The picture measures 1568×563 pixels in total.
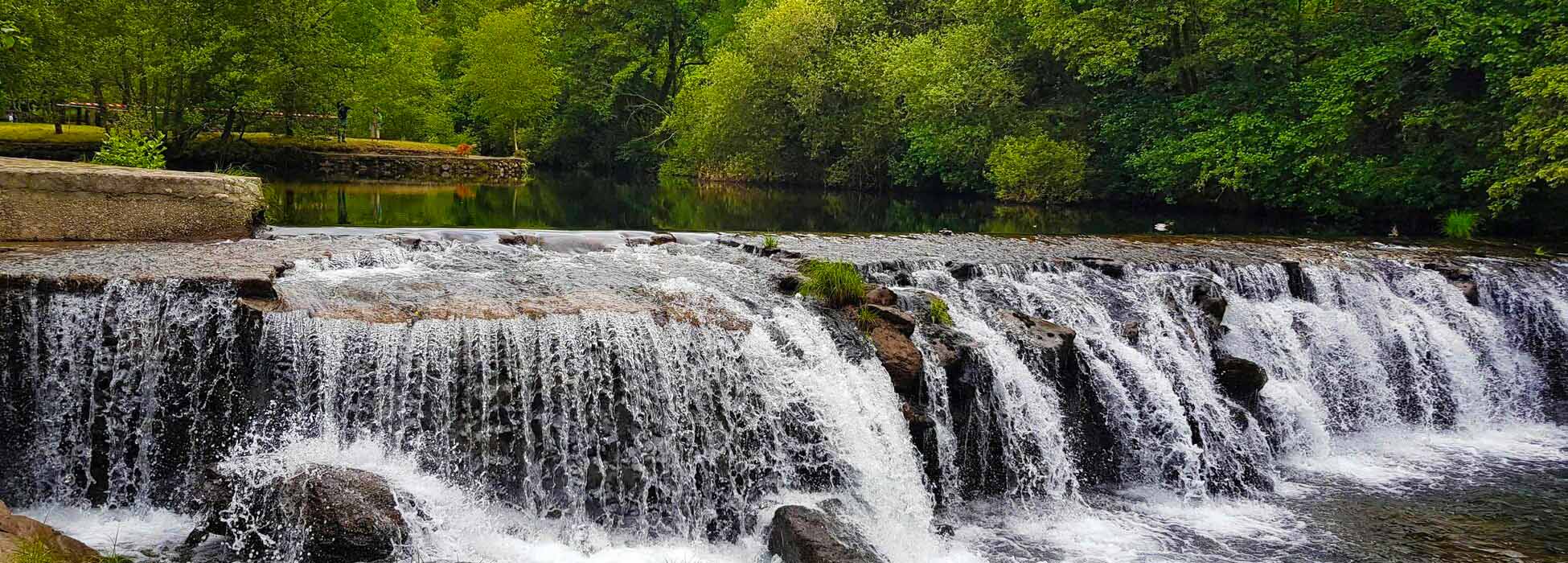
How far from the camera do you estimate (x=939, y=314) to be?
1066cm

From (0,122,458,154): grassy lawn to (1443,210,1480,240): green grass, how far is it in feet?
105

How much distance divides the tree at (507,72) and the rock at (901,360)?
130 feet

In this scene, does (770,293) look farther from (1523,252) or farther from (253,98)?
(253,98)

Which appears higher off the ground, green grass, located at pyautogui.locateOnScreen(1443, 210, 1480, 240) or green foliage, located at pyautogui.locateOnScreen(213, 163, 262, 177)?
green grass, located at pyautogui.locateOnScreen(1443, 210, 1480, 240)

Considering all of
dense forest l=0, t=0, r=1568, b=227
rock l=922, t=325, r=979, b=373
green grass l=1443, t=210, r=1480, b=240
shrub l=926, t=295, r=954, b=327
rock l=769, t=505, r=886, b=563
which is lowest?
rock l=769, t=505, r=886, b=563

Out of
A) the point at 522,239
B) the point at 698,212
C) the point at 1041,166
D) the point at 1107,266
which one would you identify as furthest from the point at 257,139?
the point at 1107,266

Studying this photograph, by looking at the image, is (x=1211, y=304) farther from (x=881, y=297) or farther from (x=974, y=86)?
(x=974, y=86)

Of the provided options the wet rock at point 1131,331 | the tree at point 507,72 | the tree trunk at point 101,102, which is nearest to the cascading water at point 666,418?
the wet rock at point 1131,331

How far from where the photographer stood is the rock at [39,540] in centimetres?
606

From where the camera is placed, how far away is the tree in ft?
154

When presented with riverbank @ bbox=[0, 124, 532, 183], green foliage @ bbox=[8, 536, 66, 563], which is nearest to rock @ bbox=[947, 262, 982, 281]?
green foliage @ bbox=[8, 536, 66, 563]

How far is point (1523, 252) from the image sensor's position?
16172 mm

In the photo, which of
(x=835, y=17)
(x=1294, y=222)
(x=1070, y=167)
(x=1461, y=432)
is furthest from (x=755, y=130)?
(x=1461, y=432)

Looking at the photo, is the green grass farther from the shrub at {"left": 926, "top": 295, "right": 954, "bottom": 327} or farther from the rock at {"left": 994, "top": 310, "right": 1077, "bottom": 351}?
the shrub at {"left": 926, "top": 295, "right": 954, "bottom": 327}
